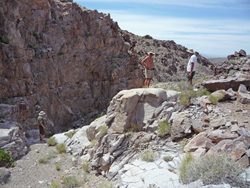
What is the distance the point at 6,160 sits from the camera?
349 inches

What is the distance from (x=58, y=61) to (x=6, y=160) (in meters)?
12.6

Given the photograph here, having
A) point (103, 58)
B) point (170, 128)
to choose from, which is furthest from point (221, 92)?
point (103, 58)

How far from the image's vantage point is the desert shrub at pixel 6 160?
873 cm

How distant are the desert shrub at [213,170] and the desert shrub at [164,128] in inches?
95.9

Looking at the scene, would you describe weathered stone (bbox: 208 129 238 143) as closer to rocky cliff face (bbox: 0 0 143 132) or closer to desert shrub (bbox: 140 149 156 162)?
desert shrub (bbox: 140 149 156 162)

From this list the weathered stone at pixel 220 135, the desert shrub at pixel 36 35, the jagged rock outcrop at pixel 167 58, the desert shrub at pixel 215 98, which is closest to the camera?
the weathered stone at pixel 220 135

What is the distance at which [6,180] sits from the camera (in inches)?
301

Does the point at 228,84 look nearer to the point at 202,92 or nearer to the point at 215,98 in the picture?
the point at 202,92

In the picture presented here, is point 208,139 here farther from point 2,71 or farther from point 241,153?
point 2,71

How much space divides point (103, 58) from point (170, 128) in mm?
17942

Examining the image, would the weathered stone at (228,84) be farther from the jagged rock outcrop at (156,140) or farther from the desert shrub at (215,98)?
the desert shrub at (215,98)

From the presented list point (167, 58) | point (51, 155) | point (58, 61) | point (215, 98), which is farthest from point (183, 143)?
point (167, 58)

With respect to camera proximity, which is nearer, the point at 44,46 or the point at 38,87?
the point at 38,87

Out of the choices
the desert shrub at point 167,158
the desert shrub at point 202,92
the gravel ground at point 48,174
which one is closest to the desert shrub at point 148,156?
the desert shrub at point 167,158
